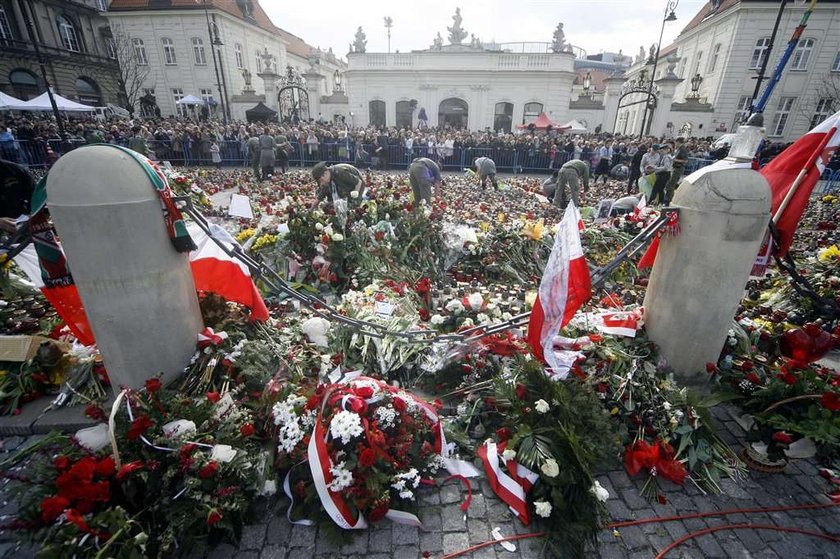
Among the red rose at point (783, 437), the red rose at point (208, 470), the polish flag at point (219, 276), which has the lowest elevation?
the red rose at point (783, 437)

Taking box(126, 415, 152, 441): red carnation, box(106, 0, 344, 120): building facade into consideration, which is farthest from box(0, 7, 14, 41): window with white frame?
box(126, 415, 152, 441): red carnation

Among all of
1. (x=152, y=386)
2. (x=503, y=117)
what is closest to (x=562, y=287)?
(x=152, y=386)

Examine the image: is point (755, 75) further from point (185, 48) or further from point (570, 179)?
point (185, 48)

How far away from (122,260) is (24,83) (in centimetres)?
4324

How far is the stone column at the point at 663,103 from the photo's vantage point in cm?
2685

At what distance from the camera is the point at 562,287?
303cm

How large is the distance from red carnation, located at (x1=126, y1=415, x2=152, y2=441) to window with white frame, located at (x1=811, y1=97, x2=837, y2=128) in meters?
41.1

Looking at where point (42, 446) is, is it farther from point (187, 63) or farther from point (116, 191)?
point (187, 63)

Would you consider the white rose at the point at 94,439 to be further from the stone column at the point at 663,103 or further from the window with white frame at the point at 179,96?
the window with white frame at the point at 179,96

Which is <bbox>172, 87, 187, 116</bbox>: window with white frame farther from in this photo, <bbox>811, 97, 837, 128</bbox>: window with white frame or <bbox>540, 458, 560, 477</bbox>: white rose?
<bbox>811, 97, 837, 128</bbox>: window with white frame

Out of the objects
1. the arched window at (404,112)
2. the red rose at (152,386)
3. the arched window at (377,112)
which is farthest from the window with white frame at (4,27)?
the red rose at (152,386)

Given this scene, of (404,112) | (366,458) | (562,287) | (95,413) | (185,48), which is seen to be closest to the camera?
(366,458)

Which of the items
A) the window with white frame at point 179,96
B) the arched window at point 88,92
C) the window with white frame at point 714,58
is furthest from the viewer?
the window with white frame at point 179,96

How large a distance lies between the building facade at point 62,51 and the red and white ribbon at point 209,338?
3709 centimetres
